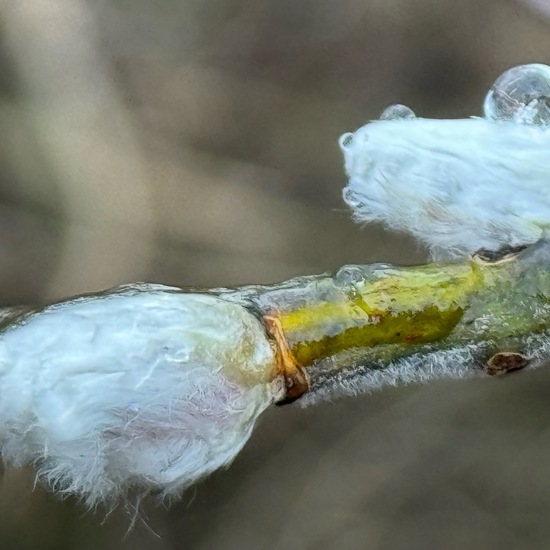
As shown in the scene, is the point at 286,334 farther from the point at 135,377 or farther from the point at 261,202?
the point at 261,202

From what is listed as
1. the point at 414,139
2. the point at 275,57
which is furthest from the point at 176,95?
the point at 414,139

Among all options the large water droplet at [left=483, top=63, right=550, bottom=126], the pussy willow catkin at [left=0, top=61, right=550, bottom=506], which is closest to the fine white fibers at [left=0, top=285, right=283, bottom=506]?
the pussy willow catkin at [left=0, top=61, right=550, bottom=506]

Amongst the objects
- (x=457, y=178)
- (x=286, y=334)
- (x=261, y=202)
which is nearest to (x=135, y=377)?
(x=286, y=334)

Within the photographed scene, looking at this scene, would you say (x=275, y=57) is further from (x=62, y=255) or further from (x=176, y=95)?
(x=62, y=255)

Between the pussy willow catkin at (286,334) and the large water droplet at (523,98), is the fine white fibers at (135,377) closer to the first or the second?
the pussy willow catkin at (286,334)

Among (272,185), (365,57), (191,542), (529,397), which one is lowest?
(191,542)

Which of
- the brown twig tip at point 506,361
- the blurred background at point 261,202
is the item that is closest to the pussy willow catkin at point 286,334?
the brown twig tip at point 506,361

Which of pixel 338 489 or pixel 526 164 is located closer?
pixel 526 164

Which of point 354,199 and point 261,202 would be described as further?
point 261,202
